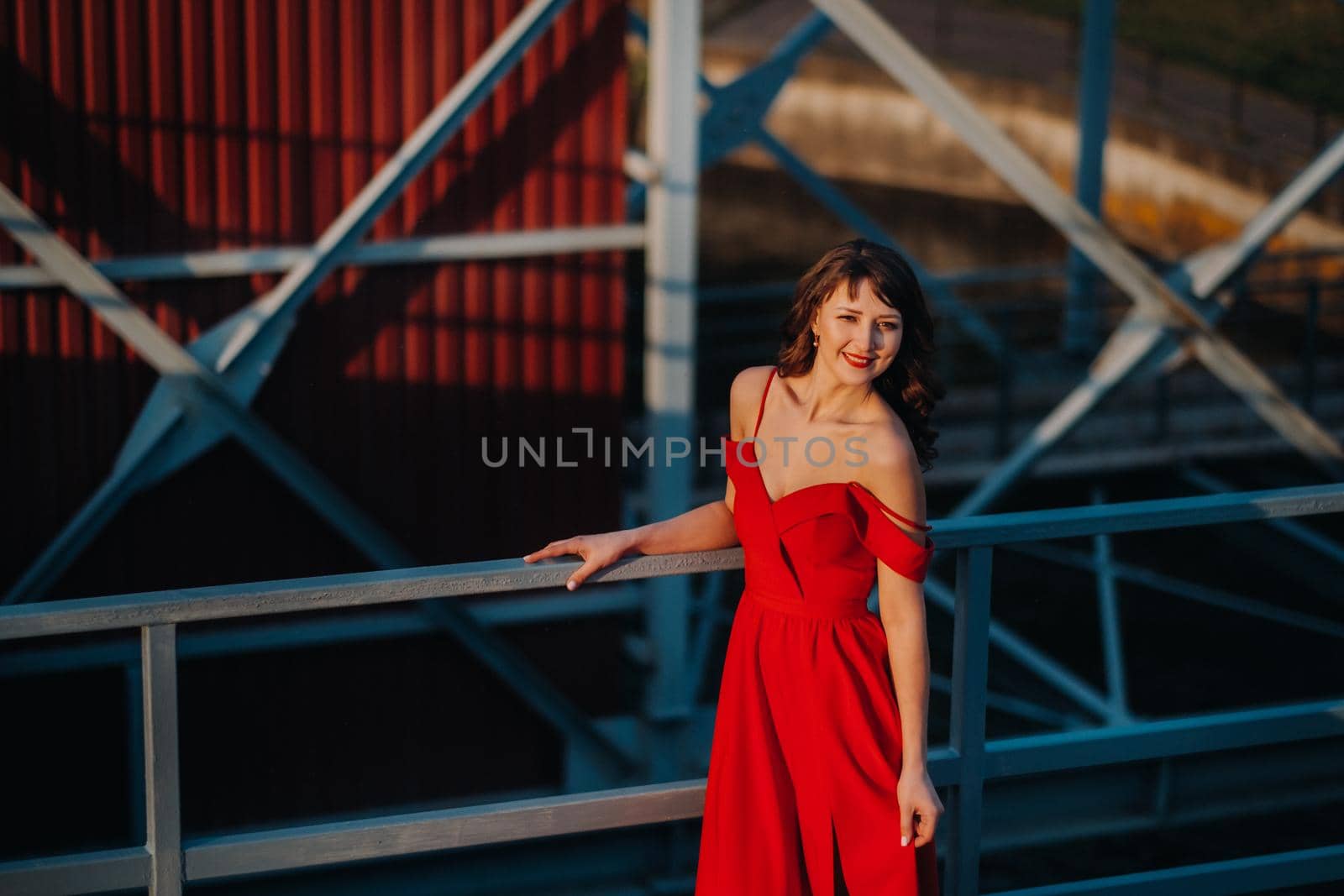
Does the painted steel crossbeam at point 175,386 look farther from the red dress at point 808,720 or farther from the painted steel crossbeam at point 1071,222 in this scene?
the red dress at point 808,720

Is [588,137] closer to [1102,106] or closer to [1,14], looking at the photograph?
[1,14]

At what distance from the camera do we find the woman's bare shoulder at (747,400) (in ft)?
12.2

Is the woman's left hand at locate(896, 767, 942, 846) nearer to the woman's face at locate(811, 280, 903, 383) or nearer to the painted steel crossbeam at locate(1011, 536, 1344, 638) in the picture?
the woman's face at locate(811, 280, 903, 383)

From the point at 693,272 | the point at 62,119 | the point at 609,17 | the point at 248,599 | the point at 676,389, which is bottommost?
the point at 248,599

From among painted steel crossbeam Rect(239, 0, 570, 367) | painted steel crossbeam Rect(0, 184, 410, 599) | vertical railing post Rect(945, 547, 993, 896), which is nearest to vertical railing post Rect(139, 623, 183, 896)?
vertical railing post Rect(945, 547, 993, 896)

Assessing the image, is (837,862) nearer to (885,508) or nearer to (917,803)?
(917,803)

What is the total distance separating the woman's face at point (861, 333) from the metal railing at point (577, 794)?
45cm

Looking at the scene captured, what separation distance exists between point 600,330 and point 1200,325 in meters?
2.89

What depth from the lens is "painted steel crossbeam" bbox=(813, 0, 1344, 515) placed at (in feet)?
26.8

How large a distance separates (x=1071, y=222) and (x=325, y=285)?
3.45 meters

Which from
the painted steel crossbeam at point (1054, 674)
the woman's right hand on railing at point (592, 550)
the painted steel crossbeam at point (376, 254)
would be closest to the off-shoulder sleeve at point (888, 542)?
the woman's right hand on railing at point (592, 550)

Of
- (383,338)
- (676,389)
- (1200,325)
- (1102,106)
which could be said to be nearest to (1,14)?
(383,338)

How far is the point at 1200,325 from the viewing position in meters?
8.75

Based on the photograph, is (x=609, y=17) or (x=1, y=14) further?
(x=609, y=17)
